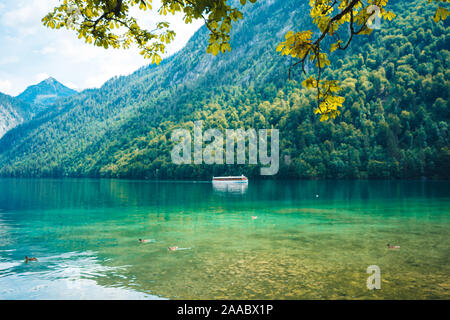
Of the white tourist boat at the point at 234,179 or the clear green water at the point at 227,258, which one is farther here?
the white tourist boat at the point at 234,179

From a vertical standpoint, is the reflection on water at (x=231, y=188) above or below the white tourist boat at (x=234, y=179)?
below

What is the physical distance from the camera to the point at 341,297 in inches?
539

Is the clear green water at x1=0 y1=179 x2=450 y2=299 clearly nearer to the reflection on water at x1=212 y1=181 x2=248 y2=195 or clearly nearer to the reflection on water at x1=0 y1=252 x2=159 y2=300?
the reflection on water at x1=0 y1=252 x2=159 y2=300

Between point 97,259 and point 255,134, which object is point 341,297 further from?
point 255,134

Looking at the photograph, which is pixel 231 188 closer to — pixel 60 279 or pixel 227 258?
pixel 227 258
